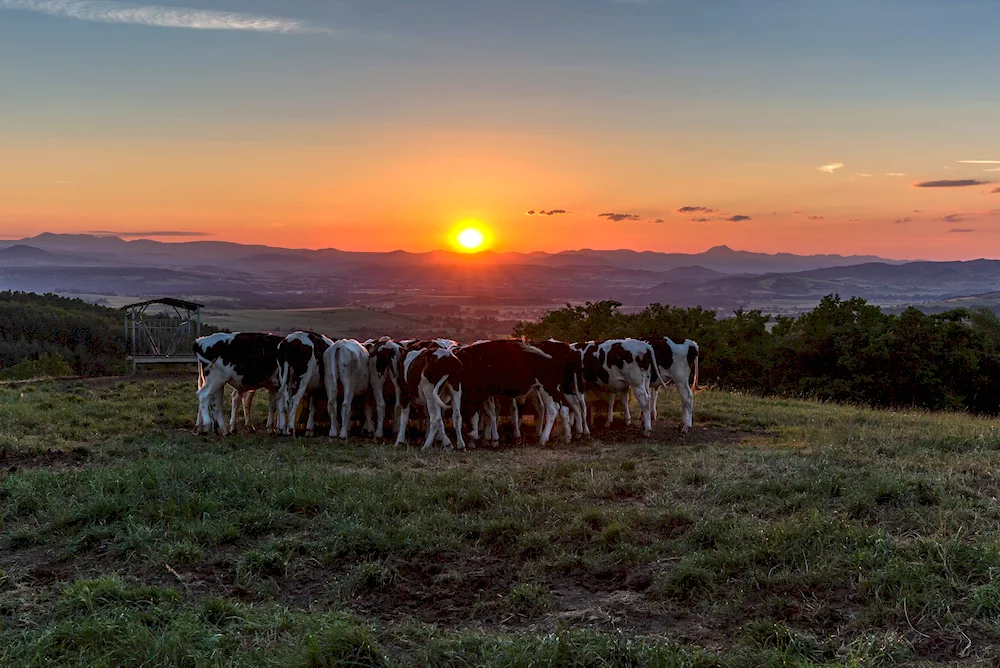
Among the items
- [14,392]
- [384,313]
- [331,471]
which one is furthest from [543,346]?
[384,313]

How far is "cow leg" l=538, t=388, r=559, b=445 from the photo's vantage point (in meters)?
16.0

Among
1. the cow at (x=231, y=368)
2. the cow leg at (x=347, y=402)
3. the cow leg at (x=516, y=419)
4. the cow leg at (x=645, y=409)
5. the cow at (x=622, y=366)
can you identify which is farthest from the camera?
the cow at (x=622, y=366)

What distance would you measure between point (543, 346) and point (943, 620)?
38.1 feet

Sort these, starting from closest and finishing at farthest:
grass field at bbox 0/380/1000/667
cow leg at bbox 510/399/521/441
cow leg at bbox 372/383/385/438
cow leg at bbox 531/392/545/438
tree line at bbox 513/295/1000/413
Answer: grass field at bbox 0/380/1000/667 → cow leg at bbox 372/383/385/438 → cow leg at bbox 510/399/521/441 → cow leg at bbox 531/392/545/438 → tree line at bbox 513/295/1000/413

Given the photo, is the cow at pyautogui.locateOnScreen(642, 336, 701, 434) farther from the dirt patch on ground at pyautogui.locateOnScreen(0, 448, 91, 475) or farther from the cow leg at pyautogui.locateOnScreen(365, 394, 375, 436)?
the dirt patch on ground at pyautogui.locateOnScreen(0, 448, 91, 475)

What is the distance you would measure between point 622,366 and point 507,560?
9.97 metres

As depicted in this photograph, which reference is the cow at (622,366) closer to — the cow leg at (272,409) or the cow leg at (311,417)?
the cow leg at (311,417)

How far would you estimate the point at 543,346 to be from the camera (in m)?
17.3

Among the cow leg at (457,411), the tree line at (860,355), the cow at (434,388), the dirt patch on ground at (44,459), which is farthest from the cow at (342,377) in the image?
the tree line at (860,355)

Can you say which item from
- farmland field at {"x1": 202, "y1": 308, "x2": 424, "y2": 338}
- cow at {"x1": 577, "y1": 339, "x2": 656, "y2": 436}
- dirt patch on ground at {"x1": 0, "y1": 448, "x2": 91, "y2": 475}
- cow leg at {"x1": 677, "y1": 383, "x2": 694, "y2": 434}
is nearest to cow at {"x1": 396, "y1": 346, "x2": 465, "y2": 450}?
cow at {"x1": 577, "y1": 339, "x2": 656, "y2": 436}

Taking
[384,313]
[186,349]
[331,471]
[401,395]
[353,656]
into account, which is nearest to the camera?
[353,656]

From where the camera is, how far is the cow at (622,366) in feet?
57.5

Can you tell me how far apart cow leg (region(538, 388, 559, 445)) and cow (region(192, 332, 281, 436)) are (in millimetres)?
6015

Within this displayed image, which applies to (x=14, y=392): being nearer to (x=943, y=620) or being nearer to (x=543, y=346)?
(x=543, y=346)
